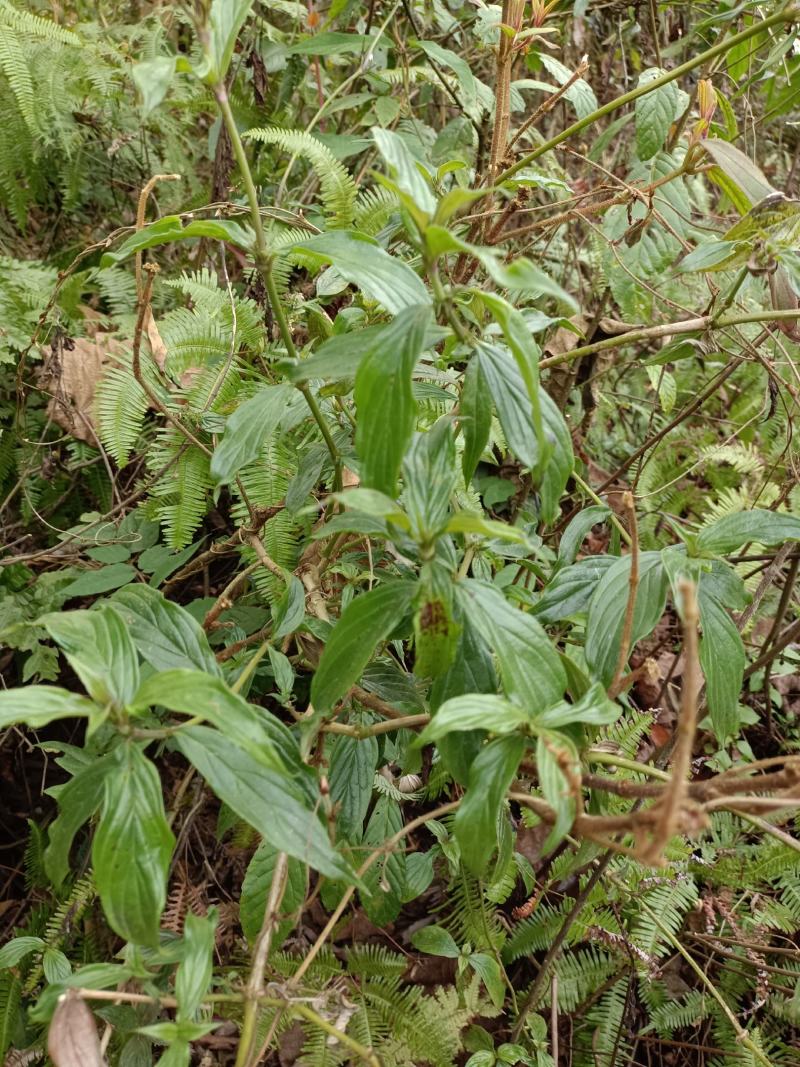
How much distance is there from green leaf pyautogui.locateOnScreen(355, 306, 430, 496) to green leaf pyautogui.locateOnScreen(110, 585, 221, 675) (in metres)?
0.33

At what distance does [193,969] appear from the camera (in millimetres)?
835

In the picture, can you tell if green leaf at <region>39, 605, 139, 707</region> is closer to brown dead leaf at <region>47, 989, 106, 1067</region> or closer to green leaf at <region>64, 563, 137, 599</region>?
brown dead leaf at <region>47, 989, 106, 1067</region>

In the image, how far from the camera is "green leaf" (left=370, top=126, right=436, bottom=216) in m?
0.81

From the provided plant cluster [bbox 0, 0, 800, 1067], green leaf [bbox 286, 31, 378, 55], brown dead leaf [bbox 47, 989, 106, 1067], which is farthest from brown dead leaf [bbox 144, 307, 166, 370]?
brown dead leaf [bbox 47, 989, 106, 1067]

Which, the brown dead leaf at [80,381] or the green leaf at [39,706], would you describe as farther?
the brown dead leaf at [80,381]

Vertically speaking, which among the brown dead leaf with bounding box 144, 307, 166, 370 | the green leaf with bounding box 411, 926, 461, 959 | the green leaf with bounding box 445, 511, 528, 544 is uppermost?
the brown dead leaf with bounding box 144, 307, 166, 370

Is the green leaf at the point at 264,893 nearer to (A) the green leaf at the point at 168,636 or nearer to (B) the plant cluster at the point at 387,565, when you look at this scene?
(B) the plant cluster at the point at 387,565

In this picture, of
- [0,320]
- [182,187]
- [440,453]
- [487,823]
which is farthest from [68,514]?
[487,823]

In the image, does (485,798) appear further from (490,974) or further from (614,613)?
(490,974)

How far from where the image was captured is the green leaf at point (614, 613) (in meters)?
1.00

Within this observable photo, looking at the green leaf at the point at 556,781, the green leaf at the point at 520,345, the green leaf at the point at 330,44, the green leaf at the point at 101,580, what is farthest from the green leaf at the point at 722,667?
the green leaf at the point at 330,44

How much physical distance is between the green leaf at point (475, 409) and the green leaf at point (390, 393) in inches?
5.8

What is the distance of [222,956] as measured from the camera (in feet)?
5.62

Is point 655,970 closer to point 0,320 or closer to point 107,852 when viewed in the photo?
point 107,852
